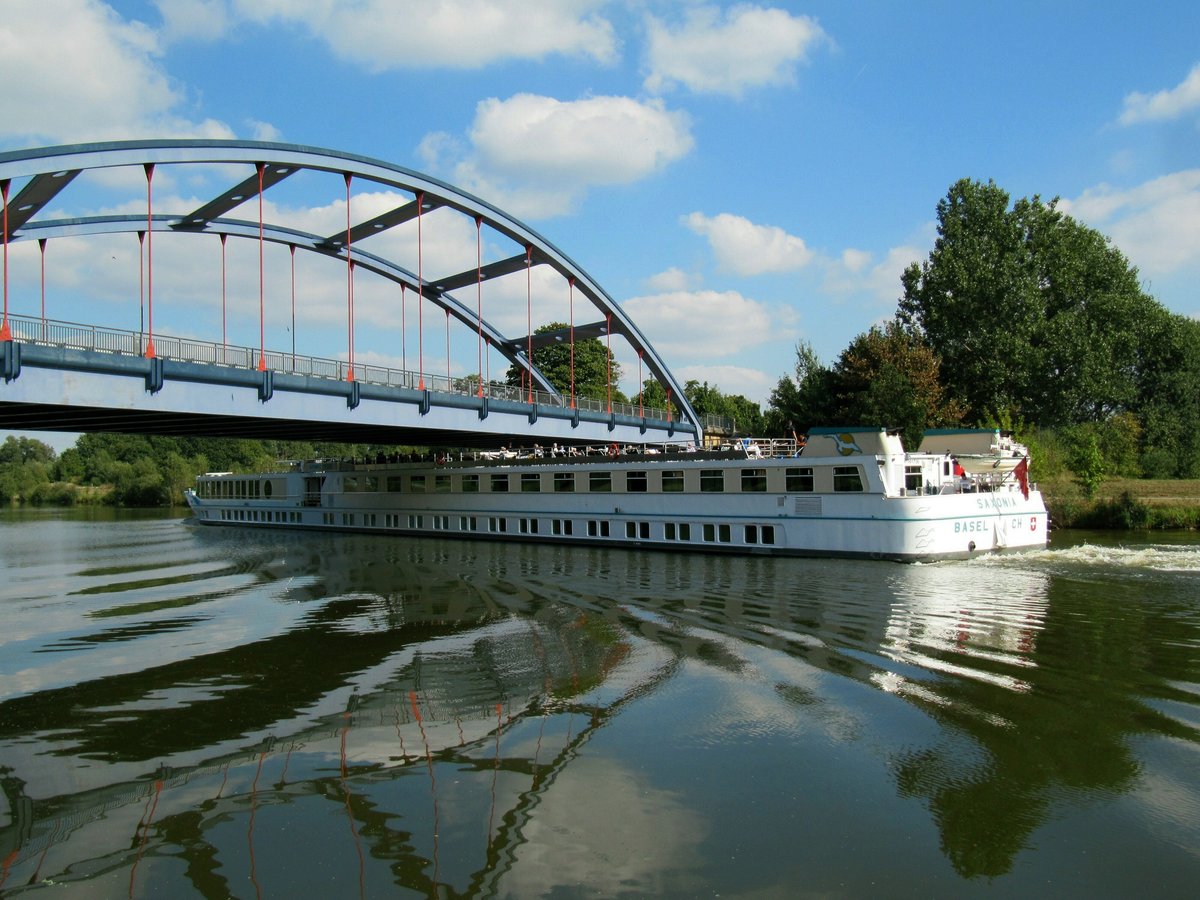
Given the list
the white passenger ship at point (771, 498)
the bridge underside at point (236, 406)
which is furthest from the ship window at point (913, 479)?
the bridge underside at point (236, 406)

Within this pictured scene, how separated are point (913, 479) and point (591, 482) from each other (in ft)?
46.8

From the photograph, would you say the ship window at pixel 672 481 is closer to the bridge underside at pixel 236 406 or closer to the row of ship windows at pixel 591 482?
the row of ship windows at pixel 591 482

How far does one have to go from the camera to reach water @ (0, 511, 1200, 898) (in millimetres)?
7449

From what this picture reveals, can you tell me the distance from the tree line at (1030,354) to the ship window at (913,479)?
21353mm

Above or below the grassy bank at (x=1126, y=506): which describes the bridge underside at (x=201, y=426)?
above

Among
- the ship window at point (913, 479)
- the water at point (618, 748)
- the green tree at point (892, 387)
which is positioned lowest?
the water at point (618, 748)

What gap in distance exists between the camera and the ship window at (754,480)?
3288 centimetres

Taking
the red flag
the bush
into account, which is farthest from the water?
the bush

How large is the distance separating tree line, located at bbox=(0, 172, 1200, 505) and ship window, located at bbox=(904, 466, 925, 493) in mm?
21353

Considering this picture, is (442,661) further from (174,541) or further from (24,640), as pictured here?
(174,541)

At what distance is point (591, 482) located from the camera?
39.0 meters

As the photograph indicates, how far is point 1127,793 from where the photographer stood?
8805 millimetres

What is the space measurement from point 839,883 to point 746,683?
6112 millimetres

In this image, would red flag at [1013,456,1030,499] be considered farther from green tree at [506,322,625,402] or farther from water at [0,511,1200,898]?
green tree at [506,322,625,402]
